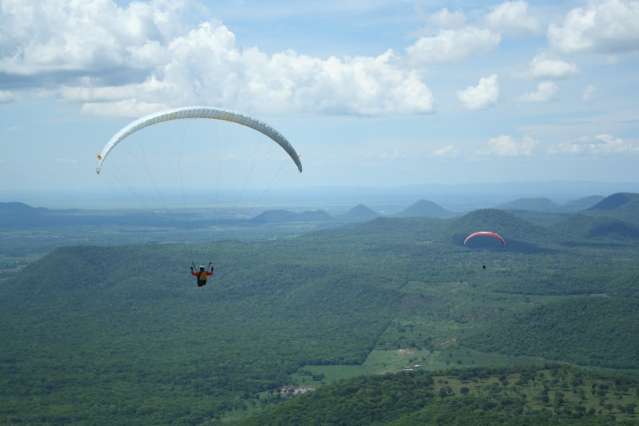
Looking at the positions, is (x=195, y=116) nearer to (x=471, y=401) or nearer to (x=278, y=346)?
(x=471, y=401)

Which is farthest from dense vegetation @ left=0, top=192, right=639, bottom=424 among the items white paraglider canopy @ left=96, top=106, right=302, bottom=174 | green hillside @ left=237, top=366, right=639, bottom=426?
white paraglider canopy @ left=96, top=106, right=302, bottom=174

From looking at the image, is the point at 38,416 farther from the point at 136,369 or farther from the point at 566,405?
the point at 566,405

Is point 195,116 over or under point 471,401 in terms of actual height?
over

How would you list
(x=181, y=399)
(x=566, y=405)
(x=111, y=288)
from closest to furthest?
(x=566, y=405)
(x=181, y=399)
(x=111, y=288)

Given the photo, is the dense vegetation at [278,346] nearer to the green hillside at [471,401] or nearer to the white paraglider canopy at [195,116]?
the green hillside at [471,401]

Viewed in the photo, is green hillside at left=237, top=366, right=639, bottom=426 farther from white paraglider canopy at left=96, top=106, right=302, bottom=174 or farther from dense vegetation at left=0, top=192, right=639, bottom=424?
white paraglider canopy at left=96, top=106, right=302, bottom=174

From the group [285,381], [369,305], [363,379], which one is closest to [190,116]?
[363,379]

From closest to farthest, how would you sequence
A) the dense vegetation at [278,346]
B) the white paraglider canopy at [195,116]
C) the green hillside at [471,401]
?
the white paraglider canopy at [195,116] < the green hillside at [471,401] < the dense vegetation at [278,346]

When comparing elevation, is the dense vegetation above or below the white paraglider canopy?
below

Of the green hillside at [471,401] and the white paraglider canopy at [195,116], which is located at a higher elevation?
the white paraglider canopy at [195,116]

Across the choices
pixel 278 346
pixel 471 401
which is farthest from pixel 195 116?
pixel 278 346

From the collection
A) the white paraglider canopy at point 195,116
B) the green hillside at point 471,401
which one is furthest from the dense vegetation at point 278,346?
the white paraglider canopy at point 195,116
